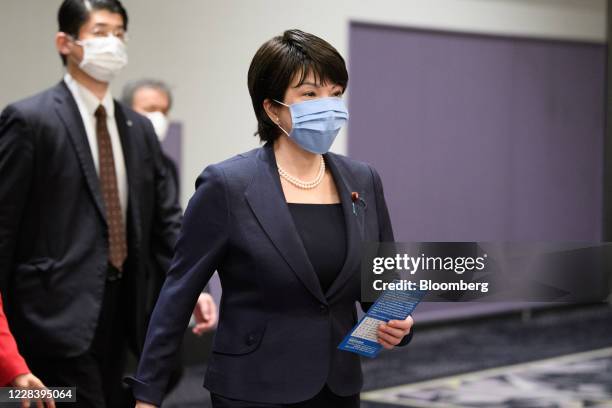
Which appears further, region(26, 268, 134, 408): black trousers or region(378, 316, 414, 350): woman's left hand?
region(26, 268, 134, 408): black trousers

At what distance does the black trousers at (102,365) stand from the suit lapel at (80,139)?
0.93ft

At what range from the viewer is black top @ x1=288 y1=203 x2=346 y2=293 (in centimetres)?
236

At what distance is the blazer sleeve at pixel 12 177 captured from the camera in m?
3.16

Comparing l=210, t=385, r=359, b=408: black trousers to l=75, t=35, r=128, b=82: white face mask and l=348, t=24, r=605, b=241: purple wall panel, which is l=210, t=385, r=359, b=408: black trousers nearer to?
l=75, t=35, r=128, b=82: white face mask

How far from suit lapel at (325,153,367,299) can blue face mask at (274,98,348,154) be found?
0.22 ft

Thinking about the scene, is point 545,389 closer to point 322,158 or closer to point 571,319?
point 571,319

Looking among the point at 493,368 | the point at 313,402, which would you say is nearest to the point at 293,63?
the point at 313,402

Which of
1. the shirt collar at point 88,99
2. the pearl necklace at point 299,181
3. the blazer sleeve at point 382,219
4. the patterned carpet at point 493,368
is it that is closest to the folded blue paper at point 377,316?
the blazer sleeve at point 382,219

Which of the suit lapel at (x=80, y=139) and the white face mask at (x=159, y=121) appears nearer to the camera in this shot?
the suit lapel at (x=80, y=139)

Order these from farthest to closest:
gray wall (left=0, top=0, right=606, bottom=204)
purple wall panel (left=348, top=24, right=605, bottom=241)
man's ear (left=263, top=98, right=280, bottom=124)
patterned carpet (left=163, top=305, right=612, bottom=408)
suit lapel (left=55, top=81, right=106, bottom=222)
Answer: purple wall panel (left=348, top=24, right=605, bottom=241), gray wall (left=0, top=0, right=606, bottom=204), patterned carpet (left=163, top=305, right=612, bottom=408), suit lapel (left=55, top=81, right=106, bottom=222), man's ear (left=263, top=98, right=280, bottom=124)

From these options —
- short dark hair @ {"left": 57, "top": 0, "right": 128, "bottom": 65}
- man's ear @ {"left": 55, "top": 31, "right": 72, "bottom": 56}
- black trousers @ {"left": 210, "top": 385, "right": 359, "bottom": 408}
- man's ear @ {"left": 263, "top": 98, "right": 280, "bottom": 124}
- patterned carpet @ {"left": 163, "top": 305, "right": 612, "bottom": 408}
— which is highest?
short dark hair @ {"left": 57, "top": 0, "right": 128, "bottom": 65}

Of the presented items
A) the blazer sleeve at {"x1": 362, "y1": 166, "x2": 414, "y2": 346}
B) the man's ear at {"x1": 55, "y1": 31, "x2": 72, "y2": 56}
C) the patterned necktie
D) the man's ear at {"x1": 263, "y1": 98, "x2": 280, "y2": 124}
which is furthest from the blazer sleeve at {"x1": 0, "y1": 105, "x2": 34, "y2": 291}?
the blazer sleeve at {"x1": 362, "y1": 166, "x2": 414, "y2": 346}

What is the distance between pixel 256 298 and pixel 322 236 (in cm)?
19

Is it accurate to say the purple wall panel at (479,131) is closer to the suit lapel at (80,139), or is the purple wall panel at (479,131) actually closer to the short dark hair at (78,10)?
the short dark hair at (78,10)
